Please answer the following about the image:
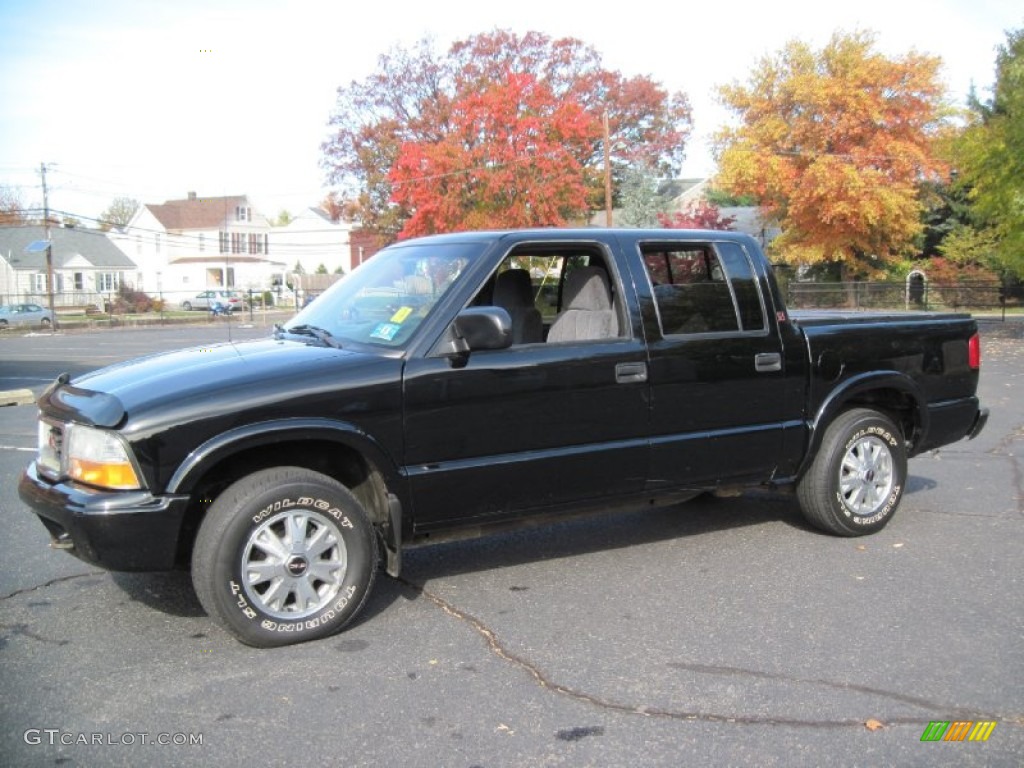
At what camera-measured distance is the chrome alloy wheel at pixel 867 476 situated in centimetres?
575

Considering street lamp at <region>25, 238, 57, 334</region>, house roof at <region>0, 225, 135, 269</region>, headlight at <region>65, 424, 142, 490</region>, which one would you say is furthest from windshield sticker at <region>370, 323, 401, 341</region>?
house roof at <region>0, 225, 135, 269</region>

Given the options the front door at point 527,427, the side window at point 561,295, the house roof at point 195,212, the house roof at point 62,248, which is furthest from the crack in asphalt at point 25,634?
the house roof at point 195,212

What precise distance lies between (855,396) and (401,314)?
2940 millimetres

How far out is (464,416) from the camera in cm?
445

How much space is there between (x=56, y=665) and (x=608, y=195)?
2996cm

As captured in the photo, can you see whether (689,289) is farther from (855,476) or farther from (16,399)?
(16,399)

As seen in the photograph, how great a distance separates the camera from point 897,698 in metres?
3.61

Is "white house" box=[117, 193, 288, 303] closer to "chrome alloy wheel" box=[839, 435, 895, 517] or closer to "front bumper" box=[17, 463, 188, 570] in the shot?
"chrome alloy wheel" box=[839, 435, 895, 517]

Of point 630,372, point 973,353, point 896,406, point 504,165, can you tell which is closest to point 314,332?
point 630,372

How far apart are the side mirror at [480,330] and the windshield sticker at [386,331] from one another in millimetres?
350

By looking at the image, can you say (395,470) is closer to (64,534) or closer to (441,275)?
(441,275)

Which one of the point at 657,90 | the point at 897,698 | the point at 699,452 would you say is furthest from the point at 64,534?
the point at 657,90

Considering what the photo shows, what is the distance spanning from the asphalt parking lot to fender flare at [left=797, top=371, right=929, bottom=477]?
616 mm

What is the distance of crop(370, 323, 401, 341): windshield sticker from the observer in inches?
179
